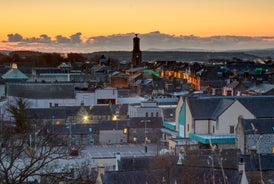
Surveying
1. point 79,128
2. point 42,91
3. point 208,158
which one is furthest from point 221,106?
point 42,91

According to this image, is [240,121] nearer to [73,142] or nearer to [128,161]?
[128,161]

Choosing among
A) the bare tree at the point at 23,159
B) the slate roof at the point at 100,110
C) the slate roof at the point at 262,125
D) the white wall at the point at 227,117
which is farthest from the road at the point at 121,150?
the bare tree at the point at 23,159

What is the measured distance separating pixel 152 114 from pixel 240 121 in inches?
717

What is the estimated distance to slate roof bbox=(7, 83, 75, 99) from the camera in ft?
182

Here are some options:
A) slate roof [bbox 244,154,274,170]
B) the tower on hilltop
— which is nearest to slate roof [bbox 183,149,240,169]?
slate roof [bbox 244,154,274,170]

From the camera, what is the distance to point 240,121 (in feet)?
96.6

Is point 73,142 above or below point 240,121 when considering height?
below

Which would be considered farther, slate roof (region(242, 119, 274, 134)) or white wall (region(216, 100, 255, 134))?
white wall (region(216, 100, 255, 134))

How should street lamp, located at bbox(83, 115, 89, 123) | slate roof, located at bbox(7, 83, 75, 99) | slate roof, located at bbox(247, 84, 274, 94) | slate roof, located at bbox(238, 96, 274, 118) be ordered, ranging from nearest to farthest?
1. slate roof, located at bbox(238, 96, 274, 118)
2. street lamp, located at bbox(83, 115, 89, 123)
3. slate roof, located at bbox(247, 84, 274, 94)
4. slate roof, located at bbox(7, 83, 75, 99)

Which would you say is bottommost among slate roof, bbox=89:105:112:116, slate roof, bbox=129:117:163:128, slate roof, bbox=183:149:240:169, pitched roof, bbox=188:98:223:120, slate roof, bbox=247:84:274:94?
slate roof, bbox=129:117:163:128

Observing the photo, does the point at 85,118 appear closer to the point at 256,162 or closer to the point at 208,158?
the point at 208,158

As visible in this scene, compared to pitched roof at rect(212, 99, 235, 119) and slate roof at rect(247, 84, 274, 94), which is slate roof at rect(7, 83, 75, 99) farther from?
pitched roof at rect(212, 99, 235, 119)

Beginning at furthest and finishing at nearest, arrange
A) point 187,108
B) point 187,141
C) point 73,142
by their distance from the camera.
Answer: point 73,142 < point 187,108 < point 187,141

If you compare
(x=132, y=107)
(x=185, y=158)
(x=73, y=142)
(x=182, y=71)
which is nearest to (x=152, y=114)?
(x=132, y=107)
